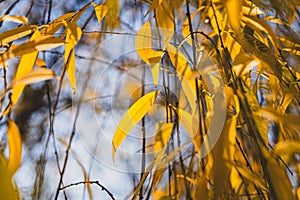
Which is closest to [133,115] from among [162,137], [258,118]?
[162,137]

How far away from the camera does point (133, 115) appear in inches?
19.2

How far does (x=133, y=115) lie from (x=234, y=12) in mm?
164

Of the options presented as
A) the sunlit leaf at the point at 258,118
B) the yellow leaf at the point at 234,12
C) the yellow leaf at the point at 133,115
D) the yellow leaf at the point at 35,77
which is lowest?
the sunlit leaf at the point at 258,118

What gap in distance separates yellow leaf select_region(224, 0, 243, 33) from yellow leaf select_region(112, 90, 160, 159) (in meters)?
0.14

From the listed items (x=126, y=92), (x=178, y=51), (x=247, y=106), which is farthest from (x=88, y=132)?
(x=247, y=106)

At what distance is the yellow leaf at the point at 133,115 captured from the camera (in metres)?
0.49

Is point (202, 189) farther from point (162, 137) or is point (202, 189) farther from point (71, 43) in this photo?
point (71, 43)

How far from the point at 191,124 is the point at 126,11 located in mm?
560

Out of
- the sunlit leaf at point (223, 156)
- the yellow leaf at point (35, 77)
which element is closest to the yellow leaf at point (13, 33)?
the yellow leaf at point (35, 77)

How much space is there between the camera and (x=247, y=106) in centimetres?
39

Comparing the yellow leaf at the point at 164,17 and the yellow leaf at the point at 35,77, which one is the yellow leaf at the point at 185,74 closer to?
the yellow leaf at the point at 164,17

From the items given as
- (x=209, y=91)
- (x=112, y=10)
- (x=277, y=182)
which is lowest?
(x=277, y=182)

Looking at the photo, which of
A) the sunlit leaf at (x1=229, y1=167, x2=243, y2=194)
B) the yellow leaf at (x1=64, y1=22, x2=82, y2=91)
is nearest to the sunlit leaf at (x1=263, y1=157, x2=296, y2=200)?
the sunlit leaf at (x1=229, y1=167, x2=243, y2=194)

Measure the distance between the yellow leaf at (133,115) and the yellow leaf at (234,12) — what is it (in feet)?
0.45
